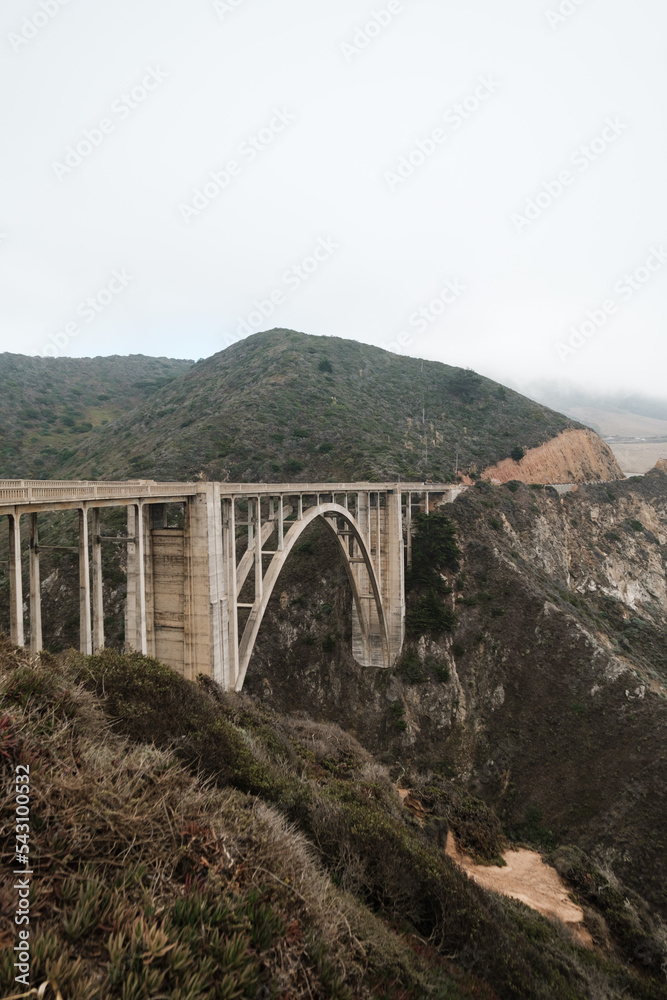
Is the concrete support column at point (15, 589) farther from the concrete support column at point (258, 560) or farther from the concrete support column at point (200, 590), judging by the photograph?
the concrete support column at point (258, 560)

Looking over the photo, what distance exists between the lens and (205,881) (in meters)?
4.38

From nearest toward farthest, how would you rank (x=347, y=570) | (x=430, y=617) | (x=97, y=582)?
(x=97, y=582)
(x=347, y=570)
(x=430, y=617)

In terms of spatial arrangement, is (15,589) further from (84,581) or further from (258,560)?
(258,560)

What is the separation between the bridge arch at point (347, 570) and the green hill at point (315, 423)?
15.7 m

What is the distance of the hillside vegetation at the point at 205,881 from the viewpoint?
3.52m

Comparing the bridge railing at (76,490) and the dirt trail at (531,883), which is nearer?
the bridge railing at (76,490)

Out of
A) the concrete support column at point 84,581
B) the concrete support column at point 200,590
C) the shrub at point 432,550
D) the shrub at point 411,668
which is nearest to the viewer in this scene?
the concrete support column at point 84,581

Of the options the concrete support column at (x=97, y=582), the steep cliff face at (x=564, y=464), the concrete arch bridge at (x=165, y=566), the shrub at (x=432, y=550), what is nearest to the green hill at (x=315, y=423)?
the steep cliff face at (x=564, y=464)

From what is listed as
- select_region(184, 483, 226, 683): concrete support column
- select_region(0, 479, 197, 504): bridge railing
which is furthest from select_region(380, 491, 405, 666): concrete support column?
select_region(0, 479, 197, 504): bridge railing

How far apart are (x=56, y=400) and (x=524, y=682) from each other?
7028cm

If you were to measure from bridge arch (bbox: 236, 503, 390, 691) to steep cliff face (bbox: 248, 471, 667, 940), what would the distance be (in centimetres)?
333

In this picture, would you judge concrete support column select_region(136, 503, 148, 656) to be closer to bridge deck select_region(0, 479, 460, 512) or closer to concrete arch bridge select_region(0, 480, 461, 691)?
concrete arch bridge select_region(0, 480, 461, 691)

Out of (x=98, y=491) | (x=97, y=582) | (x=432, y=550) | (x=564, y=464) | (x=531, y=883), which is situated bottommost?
(x=531, y=883)

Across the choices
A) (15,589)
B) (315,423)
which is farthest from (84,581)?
(315,423)
